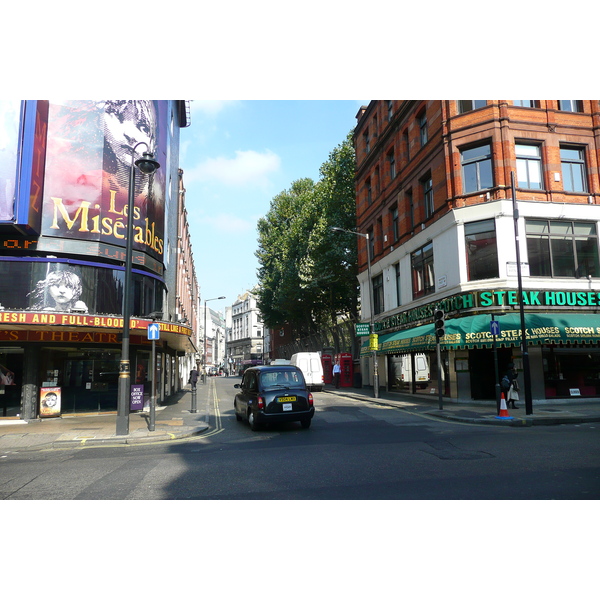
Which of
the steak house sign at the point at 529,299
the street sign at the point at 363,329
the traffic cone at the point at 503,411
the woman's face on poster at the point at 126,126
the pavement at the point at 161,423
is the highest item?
the woman's face on poster at the point at 126,126

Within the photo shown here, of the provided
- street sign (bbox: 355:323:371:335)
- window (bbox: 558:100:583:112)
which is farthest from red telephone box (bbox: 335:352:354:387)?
window (bbox: 558:100:583:112)

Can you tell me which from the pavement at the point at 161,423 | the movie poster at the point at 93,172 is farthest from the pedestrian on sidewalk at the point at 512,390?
the movie poster at the point at 93,172

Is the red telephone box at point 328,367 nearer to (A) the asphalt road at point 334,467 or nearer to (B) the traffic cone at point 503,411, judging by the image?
(B) the traffic cone at point 503,411

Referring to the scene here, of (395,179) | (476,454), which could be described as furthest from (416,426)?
(395,179)

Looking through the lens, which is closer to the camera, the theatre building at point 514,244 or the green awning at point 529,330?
the green awning at point 529,330

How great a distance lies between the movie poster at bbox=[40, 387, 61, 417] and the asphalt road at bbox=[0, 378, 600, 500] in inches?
254

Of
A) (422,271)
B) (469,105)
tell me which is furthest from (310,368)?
(469,105)

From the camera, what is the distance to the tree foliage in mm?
39250

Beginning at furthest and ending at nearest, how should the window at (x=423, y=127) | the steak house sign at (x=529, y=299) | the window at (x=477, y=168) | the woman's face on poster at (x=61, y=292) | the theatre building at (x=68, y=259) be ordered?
the window at (x=423, y=127) → the window at (x=477, y=168) → the steak house sign at (x=529, y=299) → the woman's face on poster at (x=61, y=292) → the theatre building at (x=68, y=259)

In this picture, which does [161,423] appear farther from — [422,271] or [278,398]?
[422,271]

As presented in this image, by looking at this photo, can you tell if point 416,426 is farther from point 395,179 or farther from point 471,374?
point 395,179

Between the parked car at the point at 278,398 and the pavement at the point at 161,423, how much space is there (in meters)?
1.91

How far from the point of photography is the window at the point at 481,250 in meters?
19.6

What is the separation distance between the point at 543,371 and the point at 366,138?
22013 mm
